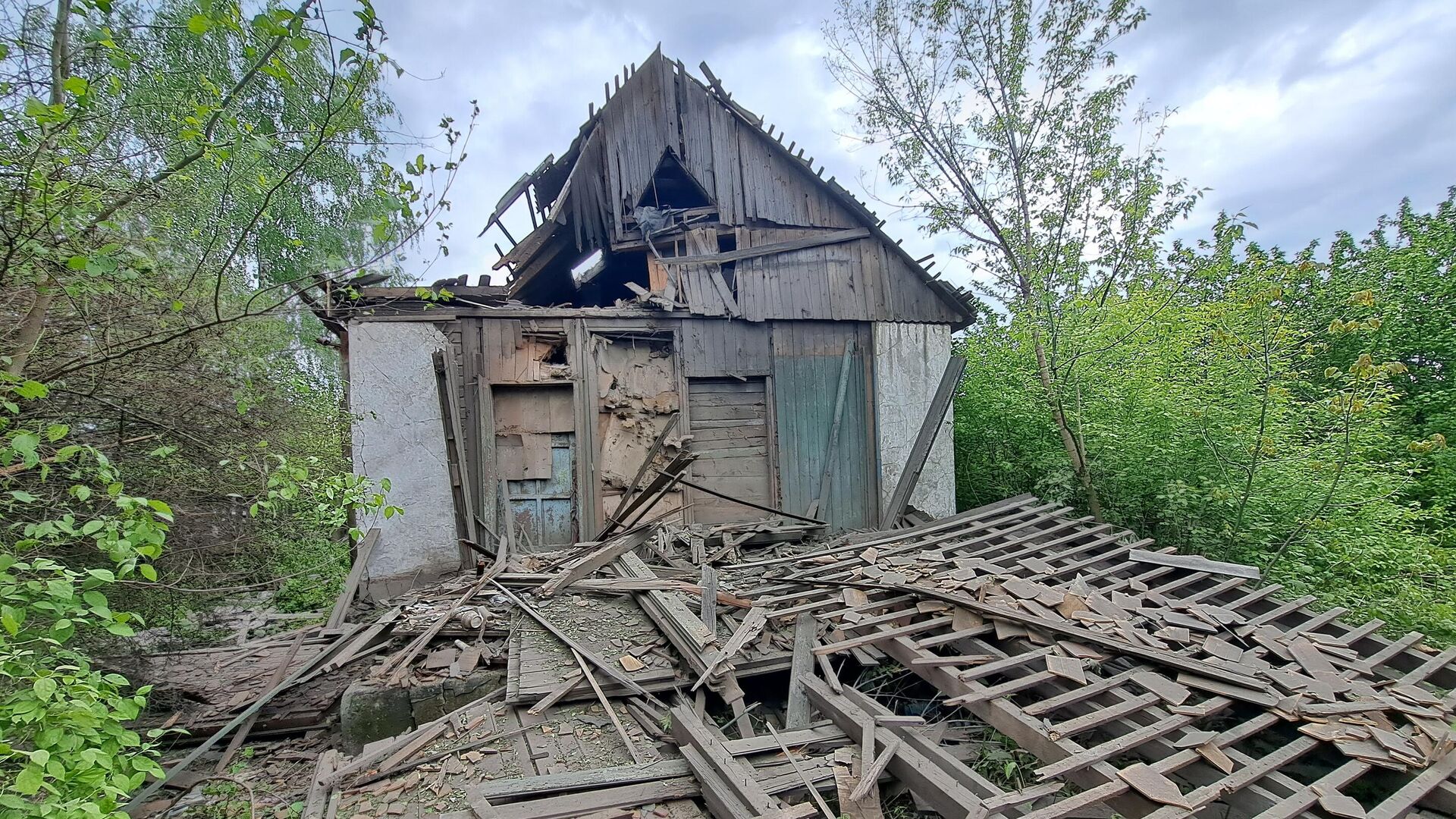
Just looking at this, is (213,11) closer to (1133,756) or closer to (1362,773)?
(1133,756)

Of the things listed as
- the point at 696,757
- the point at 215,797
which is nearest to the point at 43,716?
the point at 215,797

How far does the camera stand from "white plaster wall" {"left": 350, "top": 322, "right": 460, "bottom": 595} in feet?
21.1

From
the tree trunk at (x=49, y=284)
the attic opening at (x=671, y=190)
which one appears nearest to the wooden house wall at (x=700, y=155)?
the attic opening at (x=671, y=190)

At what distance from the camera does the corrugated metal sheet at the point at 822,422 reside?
7.80 metres

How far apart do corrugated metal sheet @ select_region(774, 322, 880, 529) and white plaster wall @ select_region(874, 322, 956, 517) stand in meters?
0.22

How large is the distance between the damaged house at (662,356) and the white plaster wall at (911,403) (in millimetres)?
28

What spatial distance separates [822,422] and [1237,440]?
4894 millimetres

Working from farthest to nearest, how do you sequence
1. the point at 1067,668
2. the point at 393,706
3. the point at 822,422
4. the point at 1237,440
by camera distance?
the point at 822,422
the point at 1237,440
the point at 393,706
the point at 1067,668

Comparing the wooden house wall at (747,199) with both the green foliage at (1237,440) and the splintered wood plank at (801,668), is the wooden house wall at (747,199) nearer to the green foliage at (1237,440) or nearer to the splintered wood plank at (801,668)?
the green foliage at (1237,440)

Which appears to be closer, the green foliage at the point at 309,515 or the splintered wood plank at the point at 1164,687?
the green foliage at the point at 309,515

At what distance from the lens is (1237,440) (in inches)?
264

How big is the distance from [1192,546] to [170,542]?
9893 mm

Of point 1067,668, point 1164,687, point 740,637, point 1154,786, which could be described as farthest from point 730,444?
point 1154,786

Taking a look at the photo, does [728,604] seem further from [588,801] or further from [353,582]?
[353,582]
